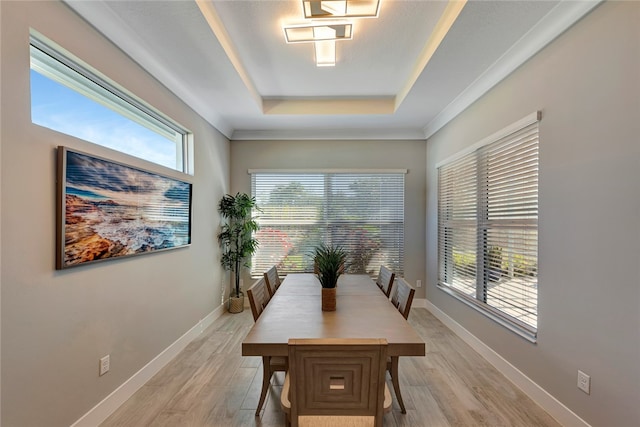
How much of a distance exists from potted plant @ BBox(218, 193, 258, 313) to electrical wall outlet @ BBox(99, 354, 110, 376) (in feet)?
7.04

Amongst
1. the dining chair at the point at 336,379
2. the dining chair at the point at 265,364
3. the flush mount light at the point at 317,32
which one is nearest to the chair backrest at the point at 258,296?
the dining chair at the point at 265,364

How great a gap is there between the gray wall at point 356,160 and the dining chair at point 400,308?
7.79 feet

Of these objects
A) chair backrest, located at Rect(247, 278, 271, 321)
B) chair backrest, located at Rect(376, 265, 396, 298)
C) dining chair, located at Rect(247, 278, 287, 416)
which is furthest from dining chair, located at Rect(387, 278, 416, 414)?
chair backrest, located at Rect(247, 278, 271, 321)

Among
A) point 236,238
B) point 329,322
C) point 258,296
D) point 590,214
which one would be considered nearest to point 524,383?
point 590,214

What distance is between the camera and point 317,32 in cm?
A: 226

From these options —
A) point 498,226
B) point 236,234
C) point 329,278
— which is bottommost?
point 329,278

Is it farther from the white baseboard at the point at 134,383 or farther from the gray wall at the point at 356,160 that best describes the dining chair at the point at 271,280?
the gray wall at the point at 356,160

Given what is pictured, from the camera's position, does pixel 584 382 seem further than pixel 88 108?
No

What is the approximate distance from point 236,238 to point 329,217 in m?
1.47

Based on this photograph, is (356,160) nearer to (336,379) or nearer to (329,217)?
(329,217)

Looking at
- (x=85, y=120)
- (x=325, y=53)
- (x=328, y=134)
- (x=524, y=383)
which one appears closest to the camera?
(x=85, y=120)

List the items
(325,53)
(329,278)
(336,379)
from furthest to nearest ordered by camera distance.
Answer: (325,53) < (329,278) < (336,379)

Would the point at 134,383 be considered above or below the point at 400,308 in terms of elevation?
below

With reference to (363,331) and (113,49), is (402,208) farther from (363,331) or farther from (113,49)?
(113,49)
